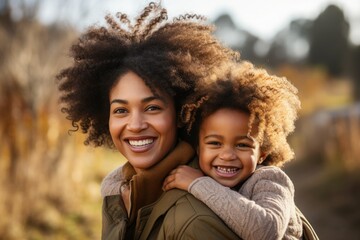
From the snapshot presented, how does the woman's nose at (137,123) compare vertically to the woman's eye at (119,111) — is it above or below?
below

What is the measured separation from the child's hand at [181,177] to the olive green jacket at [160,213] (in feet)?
0.11

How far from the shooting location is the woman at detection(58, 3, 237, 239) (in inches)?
98.4

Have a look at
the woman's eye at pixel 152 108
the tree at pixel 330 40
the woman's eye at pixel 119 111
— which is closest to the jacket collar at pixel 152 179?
the woman's eye at pixel 152 108

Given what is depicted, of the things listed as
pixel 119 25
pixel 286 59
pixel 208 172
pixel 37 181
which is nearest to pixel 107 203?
pixel 208 172

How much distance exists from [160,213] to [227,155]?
1.53 feet

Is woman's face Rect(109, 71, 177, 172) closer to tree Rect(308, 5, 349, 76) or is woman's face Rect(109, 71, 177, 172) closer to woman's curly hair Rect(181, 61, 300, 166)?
woman's curly hair Rect(181, 61, 300, 166)

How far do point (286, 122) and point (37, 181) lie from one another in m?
5.49

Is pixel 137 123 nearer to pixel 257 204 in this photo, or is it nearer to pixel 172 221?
pixel 172 221

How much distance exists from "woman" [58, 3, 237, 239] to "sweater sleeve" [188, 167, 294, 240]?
5 centimetres

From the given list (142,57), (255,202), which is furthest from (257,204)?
(142,57)

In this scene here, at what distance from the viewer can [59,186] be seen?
8.16 metres

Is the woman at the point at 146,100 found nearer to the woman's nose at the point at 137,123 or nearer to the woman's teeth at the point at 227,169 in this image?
the woman's nose at the point at 137,123

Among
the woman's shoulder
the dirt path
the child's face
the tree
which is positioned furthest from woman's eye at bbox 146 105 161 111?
the tree

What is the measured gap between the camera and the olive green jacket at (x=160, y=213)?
7.41 ft
